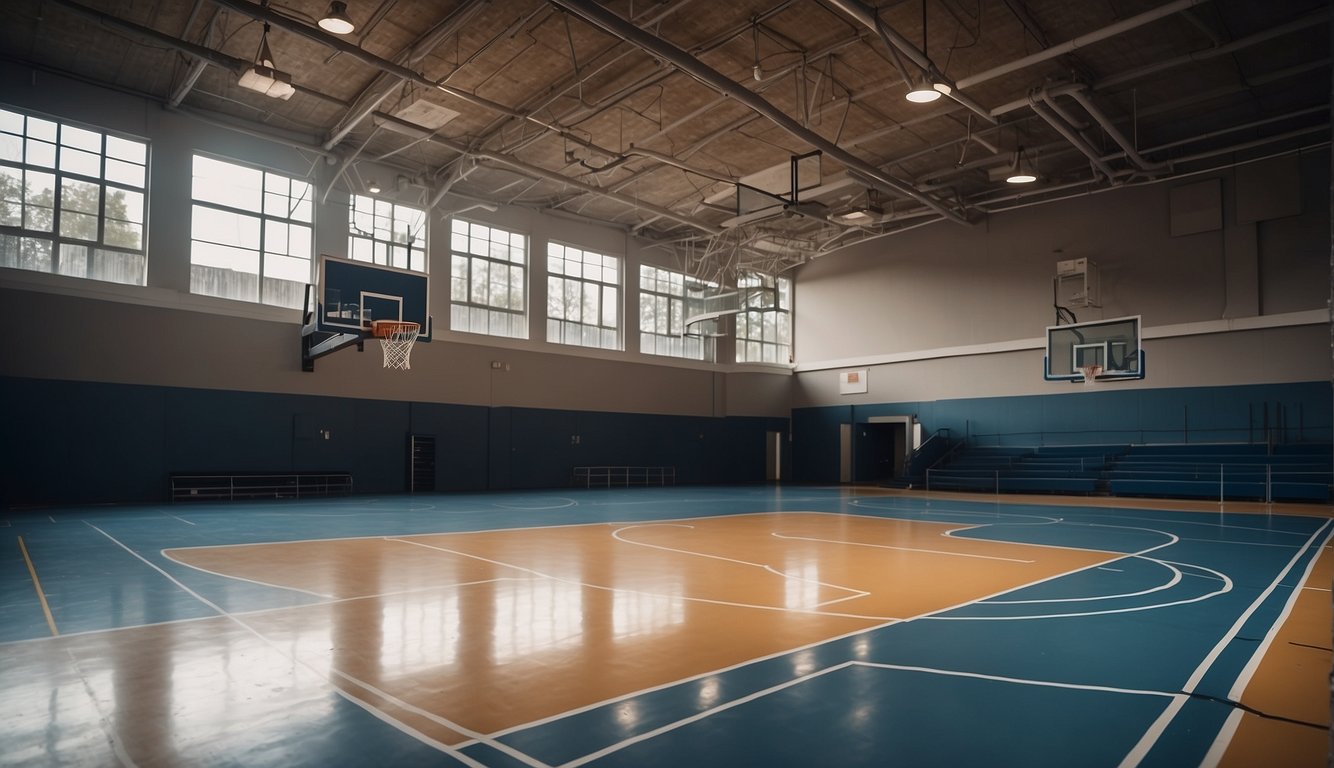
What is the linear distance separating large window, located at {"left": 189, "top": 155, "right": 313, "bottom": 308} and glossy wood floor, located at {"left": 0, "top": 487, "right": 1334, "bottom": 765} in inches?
407

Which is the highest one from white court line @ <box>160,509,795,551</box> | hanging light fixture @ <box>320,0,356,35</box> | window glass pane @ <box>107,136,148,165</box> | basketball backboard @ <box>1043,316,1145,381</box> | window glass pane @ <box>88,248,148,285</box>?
window glass pane @ <box>107,136,148,165</box>

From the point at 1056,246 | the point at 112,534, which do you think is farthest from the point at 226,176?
the point at 1056,246

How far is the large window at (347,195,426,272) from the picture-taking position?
21.4m

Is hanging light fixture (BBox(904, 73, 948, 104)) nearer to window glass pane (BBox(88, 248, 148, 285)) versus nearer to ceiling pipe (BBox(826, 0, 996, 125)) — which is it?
ceiling pipe (BBox(826, 0, 996, 125))

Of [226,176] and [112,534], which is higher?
[226,176]

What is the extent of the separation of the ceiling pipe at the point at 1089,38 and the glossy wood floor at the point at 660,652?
Answer: 28.9ft

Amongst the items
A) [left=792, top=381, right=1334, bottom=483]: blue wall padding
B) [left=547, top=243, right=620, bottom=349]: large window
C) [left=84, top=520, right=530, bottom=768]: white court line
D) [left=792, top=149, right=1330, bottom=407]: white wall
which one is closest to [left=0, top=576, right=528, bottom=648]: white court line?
[left=84, top=520, right=530, bottom=768]: white court line

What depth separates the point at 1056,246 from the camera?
23625 millimetres

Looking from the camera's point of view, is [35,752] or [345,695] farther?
[345,695]

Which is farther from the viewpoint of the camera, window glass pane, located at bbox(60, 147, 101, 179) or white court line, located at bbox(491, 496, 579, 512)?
window glass pane, located at bbox(60, 147, 101, 179)

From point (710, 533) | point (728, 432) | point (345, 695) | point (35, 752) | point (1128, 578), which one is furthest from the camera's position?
point (728, 432)

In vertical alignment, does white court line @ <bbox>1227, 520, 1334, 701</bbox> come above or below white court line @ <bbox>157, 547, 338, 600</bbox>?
above

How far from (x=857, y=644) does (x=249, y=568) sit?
6.71 m

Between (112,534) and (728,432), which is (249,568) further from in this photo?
(728,432)
